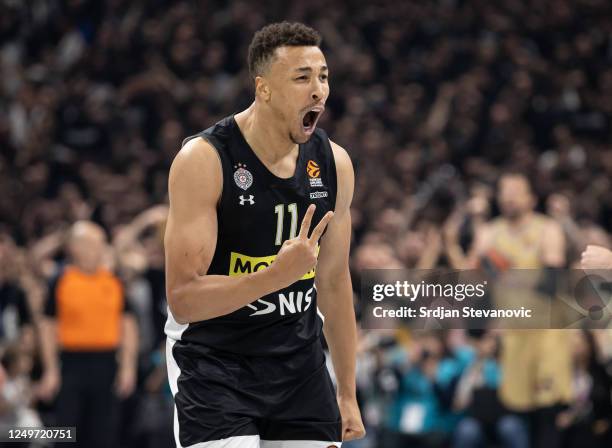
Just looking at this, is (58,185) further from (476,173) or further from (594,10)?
(594,10)

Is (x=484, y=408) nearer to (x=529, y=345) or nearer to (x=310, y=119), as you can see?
(x=529, y=345)

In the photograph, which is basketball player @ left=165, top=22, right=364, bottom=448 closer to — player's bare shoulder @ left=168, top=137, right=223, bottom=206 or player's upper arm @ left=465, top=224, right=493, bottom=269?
player's bare shoulder @ left=168, top=137, right=223, bottom=206

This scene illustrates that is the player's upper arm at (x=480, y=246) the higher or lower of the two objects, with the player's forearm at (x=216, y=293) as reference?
higher

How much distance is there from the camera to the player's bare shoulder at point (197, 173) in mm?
3520

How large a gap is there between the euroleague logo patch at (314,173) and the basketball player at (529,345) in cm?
403

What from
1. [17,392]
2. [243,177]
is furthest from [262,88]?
[17,392]

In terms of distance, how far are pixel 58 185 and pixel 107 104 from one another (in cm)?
141

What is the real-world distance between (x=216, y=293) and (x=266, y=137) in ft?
2.14

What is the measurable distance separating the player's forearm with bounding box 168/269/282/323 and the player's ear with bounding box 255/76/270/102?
2.24 feet

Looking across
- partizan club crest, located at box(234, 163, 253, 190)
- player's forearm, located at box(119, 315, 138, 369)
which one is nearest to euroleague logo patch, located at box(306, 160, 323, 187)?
partizan club crest, located at box(234, 163, 253, 190)

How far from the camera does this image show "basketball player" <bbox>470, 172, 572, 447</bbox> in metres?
7.75

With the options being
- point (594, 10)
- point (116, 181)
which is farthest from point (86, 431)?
point (594, 10)

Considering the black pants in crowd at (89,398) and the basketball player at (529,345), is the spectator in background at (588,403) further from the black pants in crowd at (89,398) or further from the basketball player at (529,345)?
the black pants in crowd at (89,398)

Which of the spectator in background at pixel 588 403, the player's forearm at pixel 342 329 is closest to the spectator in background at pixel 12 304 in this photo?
the spectator in background at pixel 588 403
